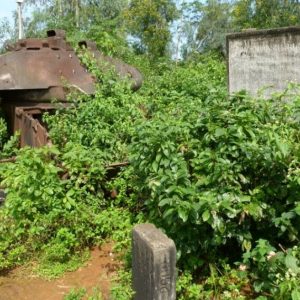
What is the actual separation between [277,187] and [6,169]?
2.83 meters

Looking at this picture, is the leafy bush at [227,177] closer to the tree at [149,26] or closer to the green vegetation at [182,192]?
the green vegetation at [182,192]

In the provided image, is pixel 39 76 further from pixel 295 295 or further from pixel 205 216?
pixel 295 295

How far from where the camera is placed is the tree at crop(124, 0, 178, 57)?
21219mm

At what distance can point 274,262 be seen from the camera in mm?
3021

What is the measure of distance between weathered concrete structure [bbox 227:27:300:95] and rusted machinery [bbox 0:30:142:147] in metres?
2.31

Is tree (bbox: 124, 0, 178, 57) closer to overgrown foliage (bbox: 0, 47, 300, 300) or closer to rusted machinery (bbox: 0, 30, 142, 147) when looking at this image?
rusted machinery (bbox: 0, 30, 142, 147)

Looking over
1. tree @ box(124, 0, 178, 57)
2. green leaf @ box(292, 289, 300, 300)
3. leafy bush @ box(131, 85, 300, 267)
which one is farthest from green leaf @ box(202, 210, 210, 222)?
tree @ box(124, 0, 178, 57)

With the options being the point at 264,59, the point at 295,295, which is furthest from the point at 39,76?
the point at 295,295

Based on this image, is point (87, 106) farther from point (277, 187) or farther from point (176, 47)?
point (176, 47)

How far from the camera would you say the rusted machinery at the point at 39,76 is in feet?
22.0

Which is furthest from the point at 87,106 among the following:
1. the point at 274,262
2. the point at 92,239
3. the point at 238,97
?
the point at 274,262

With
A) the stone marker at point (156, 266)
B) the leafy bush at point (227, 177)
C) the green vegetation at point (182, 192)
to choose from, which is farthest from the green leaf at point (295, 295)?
the stone marker at point (156, 266)

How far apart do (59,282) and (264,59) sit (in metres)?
4.97

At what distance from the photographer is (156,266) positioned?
2.44 meters
